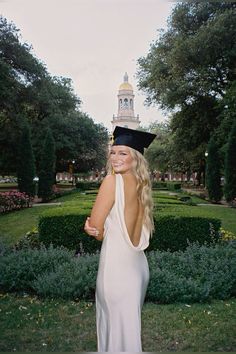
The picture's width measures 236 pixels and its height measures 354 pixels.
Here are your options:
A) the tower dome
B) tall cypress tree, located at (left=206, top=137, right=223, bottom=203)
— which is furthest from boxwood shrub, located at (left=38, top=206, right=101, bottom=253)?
tall cypress tree, located at (left=206, top=137, right=223, bottom=203)

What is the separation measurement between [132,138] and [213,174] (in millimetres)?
19008

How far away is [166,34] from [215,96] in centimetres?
466

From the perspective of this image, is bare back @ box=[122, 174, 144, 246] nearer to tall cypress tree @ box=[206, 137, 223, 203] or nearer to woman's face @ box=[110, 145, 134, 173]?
woman's face @ box=[110, 145, 134, 173]

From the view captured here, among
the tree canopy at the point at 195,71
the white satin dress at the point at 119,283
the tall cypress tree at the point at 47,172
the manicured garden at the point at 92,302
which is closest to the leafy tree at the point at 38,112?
the tall cypress tree at the point at 47,172

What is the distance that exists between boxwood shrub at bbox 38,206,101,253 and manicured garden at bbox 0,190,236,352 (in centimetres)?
152

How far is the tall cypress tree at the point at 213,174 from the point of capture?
821 inches

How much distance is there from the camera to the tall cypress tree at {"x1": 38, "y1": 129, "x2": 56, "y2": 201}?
798 inches

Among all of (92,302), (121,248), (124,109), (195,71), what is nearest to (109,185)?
(121,248)

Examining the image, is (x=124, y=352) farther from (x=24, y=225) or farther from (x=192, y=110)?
(x=192, y=110)

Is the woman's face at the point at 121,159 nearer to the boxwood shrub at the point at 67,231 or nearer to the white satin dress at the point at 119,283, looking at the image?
the white satin dress at the point at 119,283

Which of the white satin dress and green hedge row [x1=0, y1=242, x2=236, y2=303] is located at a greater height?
the white satin dress

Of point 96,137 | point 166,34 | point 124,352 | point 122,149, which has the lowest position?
point 124,352

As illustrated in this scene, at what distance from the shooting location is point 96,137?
30.7 meters

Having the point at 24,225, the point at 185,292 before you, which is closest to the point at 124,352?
the point at 185,292
